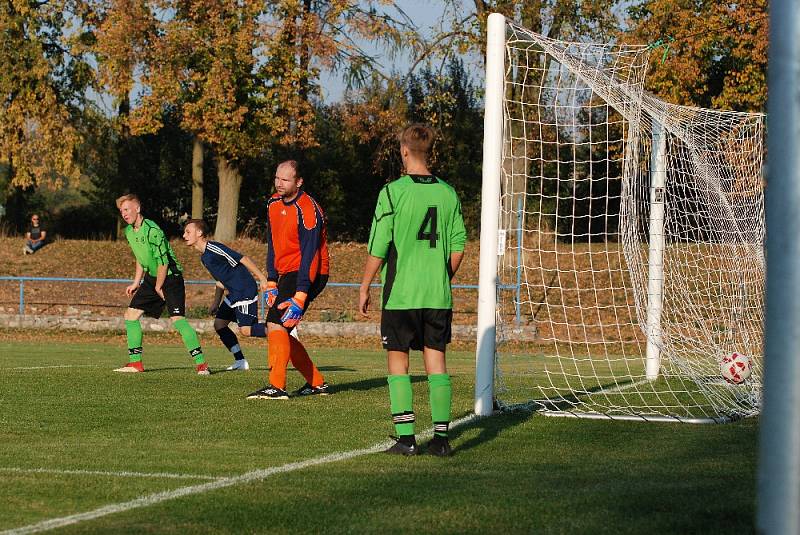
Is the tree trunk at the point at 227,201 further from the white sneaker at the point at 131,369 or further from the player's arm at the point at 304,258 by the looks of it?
the player's arm at the point at 304,258

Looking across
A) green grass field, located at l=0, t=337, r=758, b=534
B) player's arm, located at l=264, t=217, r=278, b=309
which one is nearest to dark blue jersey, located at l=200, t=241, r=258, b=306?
green grass field, located at l=0, t=337, r=758, b=534

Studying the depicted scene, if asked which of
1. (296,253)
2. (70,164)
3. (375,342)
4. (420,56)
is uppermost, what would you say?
(420,56)

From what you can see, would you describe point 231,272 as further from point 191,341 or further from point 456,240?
point 456,240

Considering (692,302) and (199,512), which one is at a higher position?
(692,302)

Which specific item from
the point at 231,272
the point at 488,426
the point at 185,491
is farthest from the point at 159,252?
the point at 185,491

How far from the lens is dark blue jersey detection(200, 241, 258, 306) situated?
13.4 meters

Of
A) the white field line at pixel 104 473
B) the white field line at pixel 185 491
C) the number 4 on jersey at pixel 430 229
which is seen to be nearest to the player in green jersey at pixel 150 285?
the white field line at pixel 185 491

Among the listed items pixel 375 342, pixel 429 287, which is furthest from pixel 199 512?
pixel 375 342

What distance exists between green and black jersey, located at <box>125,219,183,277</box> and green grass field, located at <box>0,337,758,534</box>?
286cm

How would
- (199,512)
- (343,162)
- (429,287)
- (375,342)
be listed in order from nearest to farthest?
1. (199,512)
2. (429,287)
3. (375,342)
4. (343,162)

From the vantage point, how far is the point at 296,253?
10078 mm

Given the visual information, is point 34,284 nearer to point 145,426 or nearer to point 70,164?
point 70,164

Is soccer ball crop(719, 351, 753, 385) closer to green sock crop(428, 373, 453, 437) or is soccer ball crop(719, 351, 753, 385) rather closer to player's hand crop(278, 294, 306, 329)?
player's hand crop(278, 294, 306, 329)

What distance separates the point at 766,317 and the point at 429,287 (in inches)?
162
